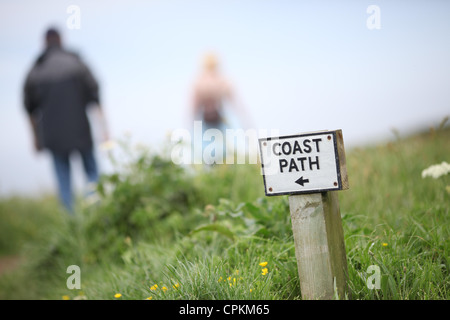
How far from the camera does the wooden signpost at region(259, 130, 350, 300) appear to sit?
87.9 inches

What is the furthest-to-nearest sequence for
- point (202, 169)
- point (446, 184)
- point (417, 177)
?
point (202, 169) < point (417, 177) < point (446, 184)

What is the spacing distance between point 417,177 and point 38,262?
3.61 metres

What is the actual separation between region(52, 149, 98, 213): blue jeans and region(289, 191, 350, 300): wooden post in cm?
442

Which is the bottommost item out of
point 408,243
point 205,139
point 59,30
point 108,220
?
point 408,243

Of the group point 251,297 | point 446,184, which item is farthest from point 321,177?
point 446,184

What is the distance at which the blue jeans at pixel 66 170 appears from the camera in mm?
6137

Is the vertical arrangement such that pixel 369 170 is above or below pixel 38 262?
above

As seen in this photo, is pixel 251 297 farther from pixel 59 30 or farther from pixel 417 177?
pixel 59 30

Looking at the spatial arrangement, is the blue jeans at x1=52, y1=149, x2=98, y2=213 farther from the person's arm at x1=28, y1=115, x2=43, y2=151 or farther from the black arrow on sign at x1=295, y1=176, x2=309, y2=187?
the black arrow on sign at x1=295, y1=176, x2=309, y2=187

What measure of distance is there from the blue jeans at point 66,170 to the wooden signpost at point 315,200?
4359 mm

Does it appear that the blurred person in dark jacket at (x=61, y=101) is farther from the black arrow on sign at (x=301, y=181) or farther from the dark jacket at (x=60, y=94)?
the black arrow on sign at (x=301, y=181)

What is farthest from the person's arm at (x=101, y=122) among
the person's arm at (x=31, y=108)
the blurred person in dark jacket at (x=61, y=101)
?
the person's arm at (x=31, y=108)

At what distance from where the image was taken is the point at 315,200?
2254mm

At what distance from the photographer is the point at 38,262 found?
4703 mm
